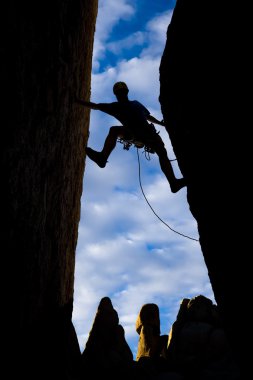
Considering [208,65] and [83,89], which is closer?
[208,65]

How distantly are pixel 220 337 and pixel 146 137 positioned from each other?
2591 cm

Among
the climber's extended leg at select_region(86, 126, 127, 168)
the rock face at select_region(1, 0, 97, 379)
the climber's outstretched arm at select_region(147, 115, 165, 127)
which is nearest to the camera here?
the rock face at select_region(1, 0, 97, 379)

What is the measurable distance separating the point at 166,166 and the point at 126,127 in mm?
1274

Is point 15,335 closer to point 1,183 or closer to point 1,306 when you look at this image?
point 1,306

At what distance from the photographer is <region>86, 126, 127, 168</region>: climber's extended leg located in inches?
336

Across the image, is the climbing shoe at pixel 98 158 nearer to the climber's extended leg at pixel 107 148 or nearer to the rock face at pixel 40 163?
the climber's extended leg at pixel 107 148

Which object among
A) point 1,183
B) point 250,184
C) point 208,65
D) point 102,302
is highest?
point 102,302

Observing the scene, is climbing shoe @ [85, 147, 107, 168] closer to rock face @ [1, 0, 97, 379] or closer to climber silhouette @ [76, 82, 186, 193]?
climber silhouette @ [76, 82, 186, 193]

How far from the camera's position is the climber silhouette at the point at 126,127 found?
27.6 ft

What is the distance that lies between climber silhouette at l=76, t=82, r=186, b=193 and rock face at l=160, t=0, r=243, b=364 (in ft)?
3.61

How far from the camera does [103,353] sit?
3009cm

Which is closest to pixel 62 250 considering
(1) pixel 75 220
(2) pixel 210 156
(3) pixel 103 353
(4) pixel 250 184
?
(1) pixel 75 220

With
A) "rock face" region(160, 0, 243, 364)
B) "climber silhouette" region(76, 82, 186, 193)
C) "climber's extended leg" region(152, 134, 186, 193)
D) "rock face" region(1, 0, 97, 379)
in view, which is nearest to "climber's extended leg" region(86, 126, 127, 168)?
"climber silhouette" region(76, 82, 186, 193)

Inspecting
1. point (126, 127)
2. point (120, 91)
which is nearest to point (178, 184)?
point (126, 127)
